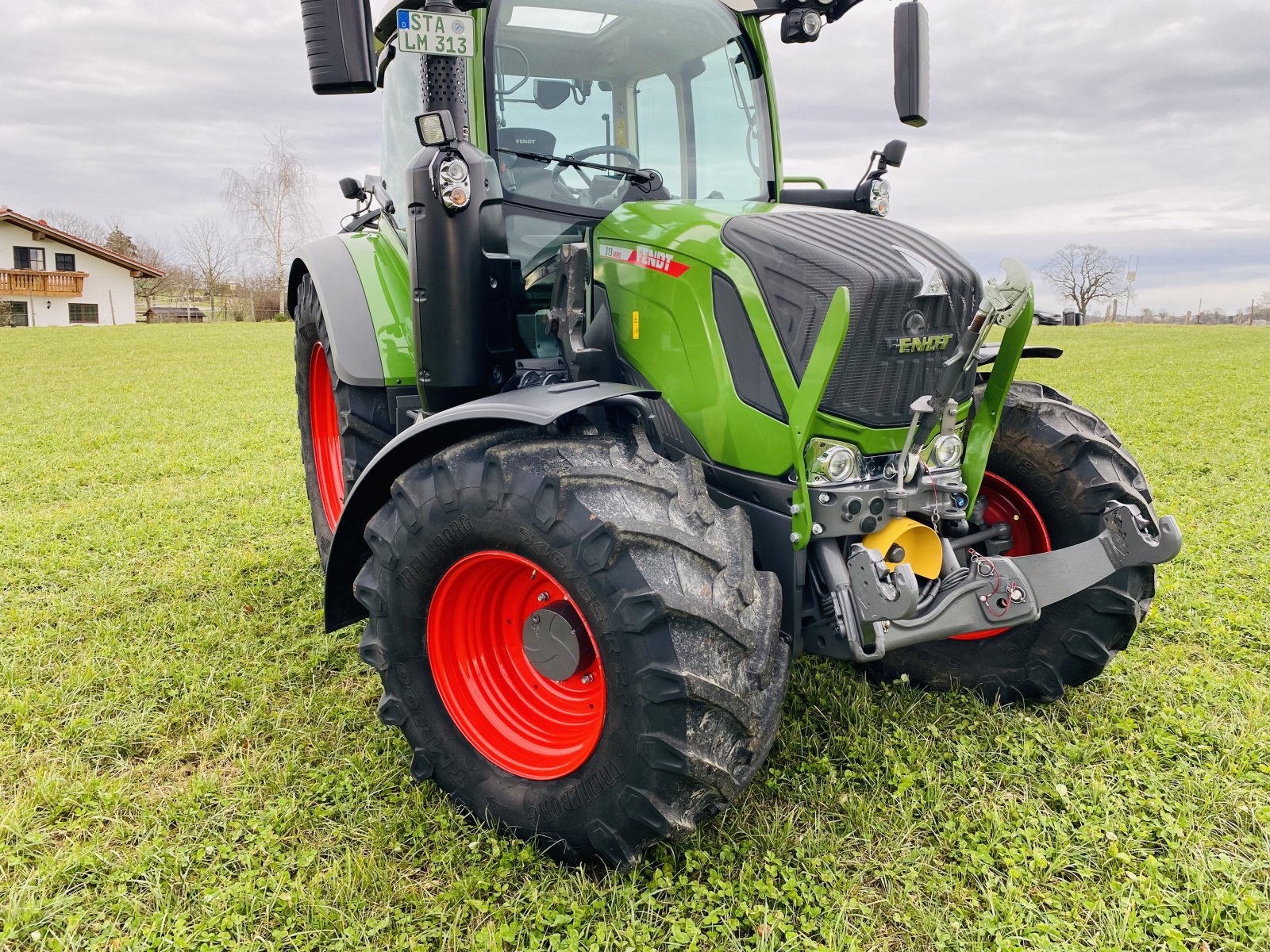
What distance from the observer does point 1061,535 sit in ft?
10.7

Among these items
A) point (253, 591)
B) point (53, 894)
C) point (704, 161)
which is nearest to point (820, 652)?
point (704, 161)

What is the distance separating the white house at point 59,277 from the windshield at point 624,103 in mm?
40291

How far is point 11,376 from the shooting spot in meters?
15.2

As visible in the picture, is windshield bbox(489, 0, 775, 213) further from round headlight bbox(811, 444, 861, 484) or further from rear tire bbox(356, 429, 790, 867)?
round headlight bbox(811, 444, 861, 484)

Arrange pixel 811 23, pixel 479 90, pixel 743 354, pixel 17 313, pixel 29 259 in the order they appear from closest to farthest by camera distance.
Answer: pixel 743 354 → pixel 479 90 → pixel 811 23 → pixel 17 313 → pixel 29 259

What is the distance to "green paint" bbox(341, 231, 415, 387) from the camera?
141 inches

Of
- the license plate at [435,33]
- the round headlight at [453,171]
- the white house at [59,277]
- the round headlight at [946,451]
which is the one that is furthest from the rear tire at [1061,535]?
the white house at [59,277]

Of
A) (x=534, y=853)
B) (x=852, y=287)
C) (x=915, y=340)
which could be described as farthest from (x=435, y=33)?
(x=534, y=853)

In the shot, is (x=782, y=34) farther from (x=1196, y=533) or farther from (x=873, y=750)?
(x=1196, y=533)

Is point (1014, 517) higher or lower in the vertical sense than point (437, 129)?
lower

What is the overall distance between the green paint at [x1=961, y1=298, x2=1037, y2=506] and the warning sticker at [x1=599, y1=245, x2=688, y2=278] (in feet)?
3.36

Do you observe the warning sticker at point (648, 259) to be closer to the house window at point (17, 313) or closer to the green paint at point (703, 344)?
the green paint at point (703, 344)

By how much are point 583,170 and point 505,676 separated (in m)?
1.77

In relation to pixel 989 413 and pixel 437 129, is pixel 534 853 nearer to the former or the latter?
pixel 989 413
